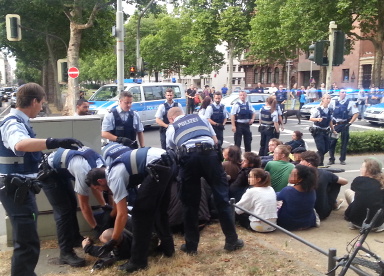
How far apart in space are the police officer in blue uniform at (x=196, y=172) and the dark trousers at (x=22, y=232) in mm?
1620

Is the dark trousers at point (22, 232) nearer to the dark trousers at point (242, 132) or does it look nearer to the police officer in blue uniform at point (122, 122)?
the police officer in blue uniform at point (122, 122)

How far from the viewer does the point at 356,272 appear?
11.4 ft

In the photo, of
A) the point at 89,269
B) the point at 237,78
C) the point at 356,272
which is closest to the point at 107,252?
the point at 89,269

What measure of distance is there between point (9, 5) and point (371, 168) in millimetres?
24356

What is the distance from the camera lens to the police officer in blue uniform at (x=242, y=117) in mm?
10742

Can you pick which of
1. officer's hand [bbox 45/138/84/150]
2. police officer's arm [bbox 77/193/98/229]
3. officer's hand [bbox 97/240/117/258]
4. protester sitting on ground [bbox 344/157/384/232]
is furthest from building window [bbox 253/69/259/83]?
officer's hand [bbox 45/138/84/150]

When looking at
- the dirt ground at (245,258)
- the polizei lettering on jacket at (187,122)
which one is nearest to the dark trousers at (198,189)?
the dirt ground at (245,258)

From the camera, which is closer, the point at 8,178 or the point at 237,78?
the point at 8,178

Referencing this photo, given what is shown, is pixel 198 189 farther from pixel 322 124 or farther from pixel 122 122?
A: pixel 322 124

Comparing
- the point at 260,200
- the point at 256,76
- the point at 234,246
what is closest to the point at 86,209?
the point at 234,246

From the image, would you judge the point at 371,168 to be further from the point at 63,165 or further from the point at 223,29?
the point at 223,29

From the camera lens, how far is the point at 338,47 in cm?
1079

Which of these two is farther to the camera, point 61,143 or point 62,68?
point 62,68

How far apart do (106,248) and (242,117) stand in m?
6.97
